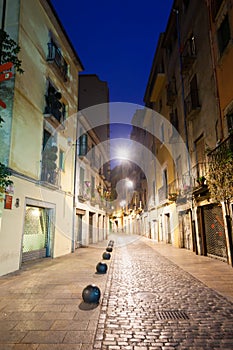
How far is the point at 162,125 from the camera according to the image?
21328 mm

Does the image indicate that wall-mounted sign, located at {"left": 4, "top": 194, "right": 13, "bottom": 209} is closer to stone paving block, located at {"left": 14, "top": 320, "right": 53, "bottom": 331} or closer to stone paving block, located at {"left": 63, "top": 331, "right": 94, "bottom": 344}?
stone paving block, located at {"left": 14, "top": 320, "right": 53, "bottom": 331}

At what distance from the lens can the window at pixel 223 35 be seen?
9.78 meters

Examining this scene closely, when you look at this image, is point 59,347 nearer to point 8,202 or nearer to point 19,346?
point 19,346

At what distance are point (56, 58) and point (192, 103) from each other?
8.11 metres

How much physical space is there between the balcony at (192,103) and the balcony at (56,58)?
25.1 ft

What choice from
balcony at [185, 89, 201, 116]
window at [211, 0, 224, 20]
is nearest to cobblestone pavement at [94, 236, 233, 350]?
balcony at [185, 89, 201, 116]

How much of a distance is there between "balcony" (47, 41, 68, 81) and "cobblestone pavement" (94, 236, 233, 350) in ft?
37.1

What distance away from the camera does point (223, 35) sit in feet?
33.4

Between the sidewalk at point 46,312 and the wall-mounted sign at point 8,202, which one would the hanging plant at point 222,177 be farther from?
the wall-mounted sign at point 8,202

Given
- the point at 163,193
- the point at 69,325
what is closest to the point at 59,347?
the point at 69,325

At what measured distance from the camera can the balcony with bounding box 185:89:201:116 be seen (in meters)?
13.0

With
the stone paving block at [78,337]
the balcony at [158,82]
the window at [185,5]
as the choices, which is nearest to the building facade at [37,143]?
the stone paving block at [78,337]

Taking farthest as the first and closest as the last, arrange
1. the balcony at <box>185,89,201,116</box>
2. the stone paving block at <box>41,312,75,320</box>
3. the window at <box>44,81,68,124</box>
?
the balcony at <box>185,89,201,116</box>, the window at <box>44,81,68,124</box>, the stone paving block at <box>41,312,75,320</box>

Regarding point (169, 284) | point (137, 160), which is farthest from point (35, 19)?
point (137, 160)
